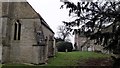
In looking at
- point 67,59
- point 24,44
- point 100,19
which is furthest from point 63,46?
point 100,19

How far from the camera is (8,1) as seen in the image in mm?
30141

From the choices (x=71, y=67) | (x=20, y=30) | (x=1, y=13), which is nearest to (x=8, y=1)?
(x=1, y=13)

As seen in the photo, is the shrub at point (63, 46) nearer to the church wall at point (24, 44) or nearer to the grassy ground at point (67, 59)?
the grassy ground at point (67, 59)

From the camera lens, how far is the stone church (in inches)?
1126

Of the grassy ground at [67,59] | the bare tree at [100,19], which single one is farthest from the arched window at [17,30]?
the bare tree at [100,19]

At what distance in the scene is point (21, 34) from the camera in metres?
29.9

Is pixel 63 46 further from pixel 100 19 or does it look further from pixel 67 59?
pixel 100 19

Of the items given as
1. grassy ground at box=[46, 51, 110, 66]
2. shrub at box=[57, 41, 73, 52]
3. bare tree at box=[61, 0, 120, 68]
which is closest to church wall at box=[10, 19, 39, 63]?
grassy ground at box=[46, 51, 110, 66]

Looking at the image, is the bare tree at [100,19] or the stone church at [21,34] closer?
the bare tree at [100,19]

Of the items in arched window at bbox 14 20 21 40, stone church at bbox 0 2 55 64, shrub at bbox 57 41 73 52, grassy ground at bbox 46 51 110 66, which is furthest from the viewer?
shrub at bbox 57 41 73 52

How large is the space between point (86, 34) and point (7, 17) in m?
14.8

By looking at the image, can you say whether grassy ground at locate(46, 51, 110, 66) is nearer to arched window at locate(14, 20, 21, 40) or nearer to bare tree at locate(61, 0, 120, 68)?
arched window at locate(14, 20, 21, 40)

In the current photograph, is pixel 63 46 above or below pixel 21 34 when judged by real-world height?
below

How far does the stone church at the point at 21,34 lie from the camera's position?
2859 centimetres
